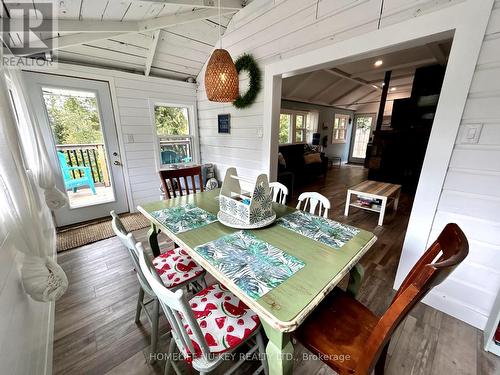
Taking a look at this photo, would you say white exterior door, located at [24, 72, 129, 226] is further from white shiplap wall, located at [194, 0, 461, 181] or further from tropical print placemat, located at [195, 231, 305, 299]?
tropical print placemat, located at [195, 231, 305, 299]

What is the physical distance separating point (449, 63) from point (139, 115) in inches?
142

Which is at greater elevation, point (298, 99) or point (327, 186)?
point (298, 99)

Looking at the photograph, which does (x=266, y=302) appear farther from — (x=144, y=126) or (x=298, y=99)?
(x=298, y=99)

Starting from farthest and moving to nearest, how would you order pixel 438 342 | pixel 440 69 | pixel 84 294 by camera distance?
pixel 440 69, pixel 84 294, pixel 438 342

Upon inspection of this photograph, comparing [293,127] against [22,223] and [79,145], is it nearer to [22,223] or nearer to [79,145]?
[79,145]

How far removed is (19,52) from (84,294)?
2593 mm

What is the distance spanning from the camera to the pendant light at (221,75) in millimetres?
1452

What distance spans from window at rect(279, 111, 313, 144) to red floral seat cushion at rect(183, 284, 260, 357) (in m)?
5.53

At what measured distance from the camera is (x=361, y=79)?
18.5 feet

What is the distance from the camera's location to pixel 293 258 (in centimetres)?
102

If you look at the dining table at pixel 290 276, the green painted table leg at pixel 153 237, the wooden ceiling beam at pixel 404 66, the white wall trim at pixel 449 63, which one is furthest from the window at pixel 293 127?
the green painted table leg at pixel 153 237

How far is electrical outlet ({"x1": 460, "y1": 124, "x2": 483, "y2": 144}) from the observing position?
1.29 m

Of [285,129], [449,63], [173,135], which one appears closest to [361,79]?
[285,129]

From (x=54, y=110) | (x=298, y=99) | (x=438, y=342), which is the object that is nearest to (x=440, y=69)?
(x=298, y=99)
